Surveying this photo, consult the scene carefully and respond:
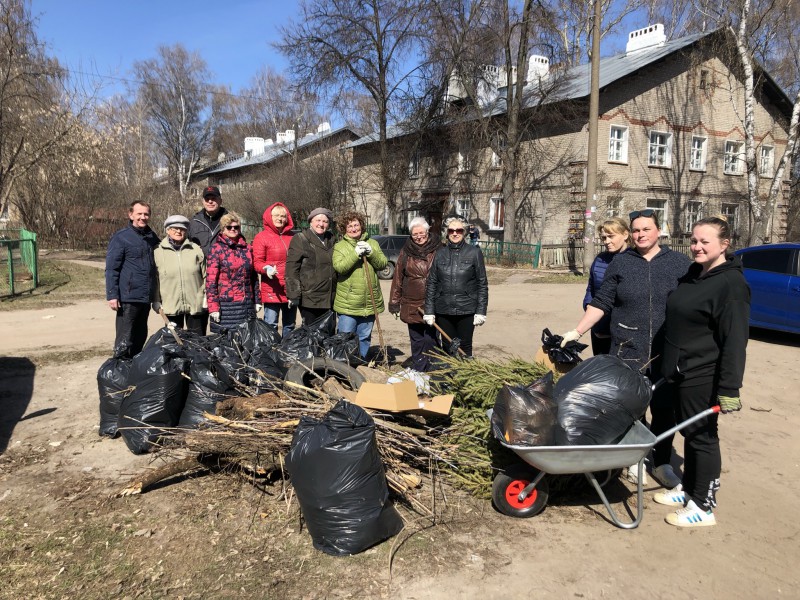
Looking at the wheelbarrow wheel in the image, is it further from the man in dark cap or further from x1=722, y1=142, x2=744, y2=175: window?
x1=722, y1=142, x2=744, y2=175: window

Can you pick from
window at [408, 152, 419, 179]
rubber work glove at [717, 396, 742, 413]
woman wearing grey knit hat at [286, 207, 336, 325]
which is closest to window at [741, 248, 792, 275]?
rubber work glove at [717, 396, 742, 413]

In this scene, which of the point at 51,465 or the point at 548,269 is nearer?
the point at 51,465

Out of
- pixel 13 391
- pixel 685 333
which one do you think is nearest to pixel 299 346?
pixel 685 333

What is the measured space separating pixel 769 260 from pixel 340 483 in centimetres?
791

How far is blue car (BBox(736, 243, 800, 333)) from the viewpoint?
25.6 feet

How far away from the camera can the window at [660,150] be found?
22453 millimetres

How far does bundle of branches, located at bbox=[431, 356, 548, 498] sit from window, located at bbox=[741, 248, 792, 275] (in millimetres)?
6078

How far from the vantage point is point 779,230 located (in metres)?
26.0

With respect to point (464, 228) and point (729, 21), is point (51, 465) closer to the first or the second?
point (464, 228)

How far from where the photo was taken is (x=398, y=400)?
3.36 m

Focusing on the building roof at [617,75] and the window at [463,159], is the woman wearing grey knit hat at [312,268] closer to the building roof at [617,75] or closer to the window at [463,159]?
the building roof at [617,75]

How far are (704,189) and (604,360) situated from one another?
79.1 ft

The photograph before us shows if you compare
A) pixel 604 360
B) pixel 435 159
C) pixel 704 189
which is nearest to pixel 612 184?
pixel 704 189

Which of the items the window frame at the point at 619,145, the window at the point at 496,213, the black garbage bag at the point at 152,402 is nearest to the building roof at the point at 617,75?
the window frame at the point at 619,145
